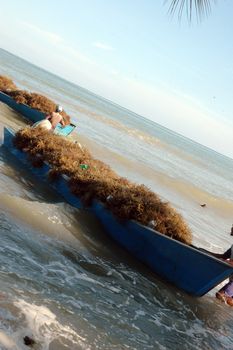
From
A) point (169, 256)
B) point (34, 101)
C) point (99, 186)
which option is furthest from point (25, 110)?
point (169, 256)

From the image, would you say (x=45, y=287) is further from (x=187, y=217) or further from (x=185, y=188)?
(x=185, y=188)

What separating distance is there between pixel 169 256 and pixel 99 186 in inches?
107

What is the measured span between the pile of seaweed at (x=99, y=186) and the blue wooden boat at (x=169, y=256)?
245 mm

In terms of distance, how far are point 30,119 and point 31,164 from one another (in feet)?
31.3

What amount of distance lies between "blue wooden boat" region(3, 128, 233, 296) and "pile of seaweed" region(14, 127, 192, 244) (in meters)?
0.25

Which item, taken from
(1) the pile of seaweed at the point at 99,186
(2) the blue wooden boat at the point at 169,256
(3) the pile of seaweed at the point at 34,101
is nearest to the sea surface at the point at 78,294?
(2) the blue wooden boat at the point at 169,256

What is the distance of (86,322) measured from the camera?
5.85 metres

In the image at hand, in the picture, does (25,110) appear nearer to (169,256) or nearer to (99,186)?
(99,186)

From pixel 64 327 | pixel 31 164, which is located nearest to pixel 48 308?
pixel 64 327

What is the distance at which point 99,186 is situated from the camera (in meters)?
10.4

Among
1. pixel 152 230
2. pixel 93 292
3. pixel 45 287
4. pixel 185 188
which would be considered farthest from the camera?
pixel 185 188

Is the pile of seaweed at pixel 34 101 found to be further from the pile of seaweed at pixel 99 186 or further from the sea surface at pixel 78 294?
the sea surface at pixel 78 294

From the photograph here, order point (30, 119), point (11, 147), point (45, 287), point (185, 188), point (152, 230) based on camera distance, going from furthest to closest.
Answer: point (185, 188)
point (30, 119)
point (11, 147)
point (152, 230)
point (45, 287)

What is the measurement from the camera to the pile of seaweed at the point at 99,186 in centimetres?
913
